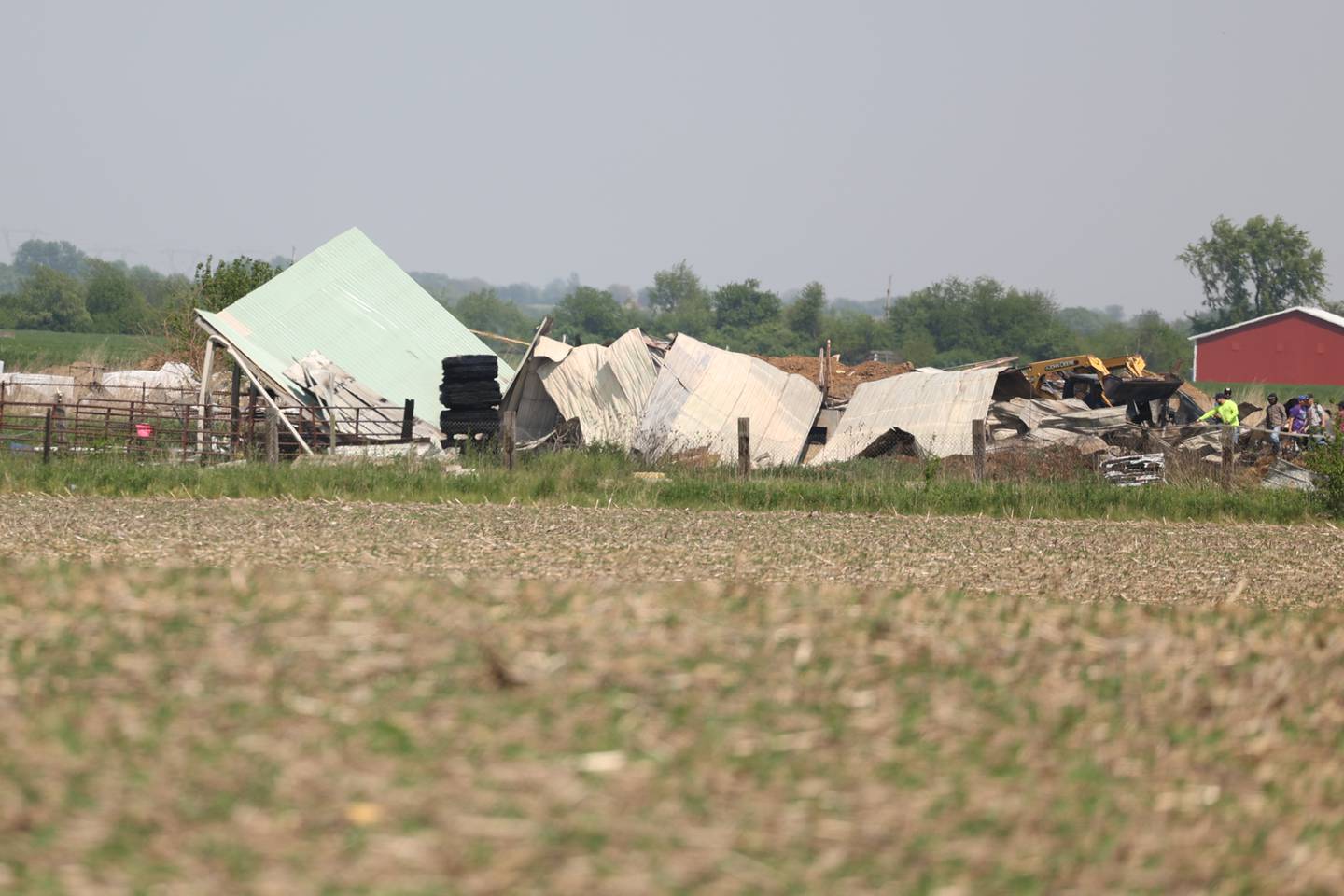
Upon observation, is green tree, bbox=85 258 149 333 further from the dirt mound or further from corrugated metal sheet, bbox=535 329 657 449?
corrugated metal sheet, bbox=535 329 657 449

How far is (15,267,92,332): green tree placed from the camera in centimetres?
13438

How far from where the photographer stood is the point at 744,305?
5812 inches

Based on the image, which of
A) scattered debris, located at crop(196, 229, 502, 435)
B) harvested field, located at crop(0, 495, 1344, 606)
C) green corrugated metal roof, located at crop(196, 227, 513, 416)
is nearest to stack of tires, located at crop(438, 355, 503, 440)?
scattered debris, located at crop(196, 229, 502, 435)

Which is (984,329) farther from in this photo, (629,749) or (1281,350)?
(629,749)

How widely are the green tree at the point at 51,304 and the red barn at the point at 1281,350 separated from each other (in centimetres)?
9457

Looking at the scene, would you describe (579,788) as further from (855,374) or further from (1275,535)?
(855,374)

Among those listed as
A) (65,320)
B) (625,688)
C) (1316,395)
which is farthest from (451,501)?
(65,320)

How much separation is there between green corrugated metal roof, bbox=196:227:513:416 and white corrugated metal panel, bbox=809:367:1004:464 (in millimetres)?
8390

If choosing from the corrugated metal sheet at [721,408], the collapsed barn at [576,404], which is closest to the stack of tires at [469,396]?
the collapsed barn at [576,404]

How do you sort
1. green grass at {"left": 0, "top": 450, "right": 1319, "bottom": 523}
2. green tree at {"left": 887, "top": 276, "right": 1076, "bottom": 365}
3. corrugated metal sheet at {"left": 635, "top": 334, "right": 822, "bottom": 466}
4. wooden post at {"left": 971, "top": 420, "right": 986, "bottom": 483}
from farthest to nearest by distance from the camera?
green tree at {"left": 887, "top": 276, "right": 1076, "bottom": 365} → corrugated metal sheet at {"left": 635, "top": 334, "right": 822, "bottom": 466} → wooden post at {"left": 971, "top": 420, "right": 986, "bottom": 483} → green grass at {"left": 0, "top": 450, "right": 1319, "bottom": 523}

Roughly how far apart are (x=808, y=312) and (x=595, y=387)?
12086cm

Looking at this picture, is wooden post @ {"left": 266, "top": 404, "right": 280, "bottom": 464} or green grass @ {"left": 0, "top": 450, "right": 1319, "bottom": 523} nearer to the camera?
green grass @ {"left": 0, "top": 450, "right": 1319, "bottom": 523}

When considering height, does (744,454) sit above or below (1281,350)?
below

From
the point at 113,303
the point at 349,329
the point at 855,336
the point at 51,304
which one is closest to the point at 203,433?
the point at 349,329
